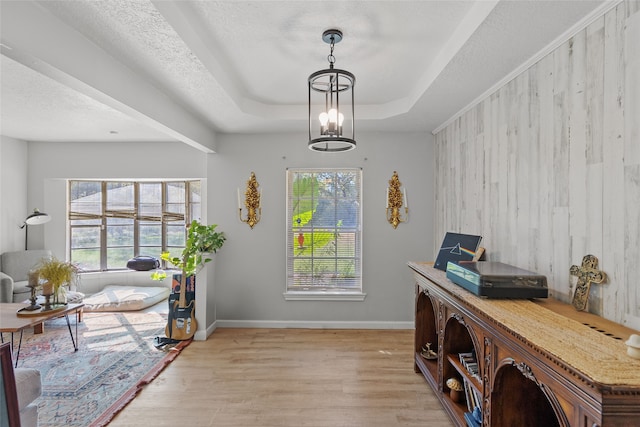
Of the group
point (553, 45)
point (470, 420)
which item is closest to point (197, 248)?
point (470, 420)

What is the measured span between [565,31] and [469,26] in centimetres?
49

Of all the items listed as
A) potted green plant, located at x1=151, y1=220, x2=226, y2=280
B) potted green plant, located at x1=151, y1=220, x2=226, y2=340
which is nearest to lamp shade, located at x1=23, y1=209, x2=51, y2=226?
potted green plant, located at x1=151, y1=220, x2=226, y2=280

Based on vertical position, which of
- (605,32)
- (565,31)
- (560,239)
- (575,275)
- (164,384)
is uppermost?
(565,31)

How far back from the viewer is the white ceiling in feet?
5.54

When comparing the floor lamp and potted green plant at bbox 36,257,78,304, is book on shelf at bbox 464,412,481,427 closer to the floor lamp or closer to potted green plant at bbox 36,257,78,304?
potted green plant at bbox 36,257,78,304

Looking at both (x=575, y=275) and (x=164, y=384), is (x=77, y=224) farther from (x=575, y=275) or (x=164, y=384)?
(x=575, y=275)

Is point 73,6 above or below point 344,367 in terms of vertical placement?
above

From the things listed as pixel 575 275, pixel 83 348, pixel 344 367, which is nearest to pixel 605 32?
pixel 575 275

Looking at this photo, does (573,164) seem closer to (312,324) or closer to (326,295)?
(326,295)

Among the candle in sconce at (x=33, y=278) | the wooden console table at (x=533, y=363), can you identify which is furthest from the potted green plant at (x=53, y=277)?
the wooden console table at (x=533, y=363)

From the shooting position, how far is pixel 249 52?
8.01 feet

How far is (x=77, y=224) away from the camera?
18.4 feet

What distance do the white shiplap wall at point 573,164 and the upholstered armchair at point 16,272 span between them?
17.7 ft

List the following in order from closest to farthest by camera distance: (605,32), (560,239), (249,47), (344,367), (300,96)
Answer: (605,32) < (560,239) < (249,47) < (344,367) < (300,96)
